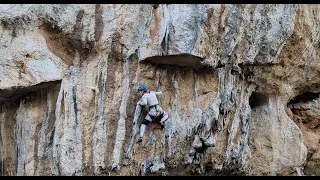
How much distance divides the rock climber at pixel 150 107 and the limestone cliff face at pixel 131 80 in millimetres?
178

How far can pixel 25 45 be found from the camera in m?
11.6

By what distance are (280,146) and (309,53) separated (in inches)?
93.0

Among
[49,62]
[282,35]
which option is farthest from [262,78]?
[49,62]

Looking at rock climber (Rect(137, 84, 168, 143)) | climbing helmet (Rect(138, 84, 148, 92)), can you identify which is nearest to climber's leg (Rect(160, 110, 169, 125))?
rock climber (Rect(137, 84, 168, 143))

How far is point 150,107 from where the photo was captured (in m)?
11.8

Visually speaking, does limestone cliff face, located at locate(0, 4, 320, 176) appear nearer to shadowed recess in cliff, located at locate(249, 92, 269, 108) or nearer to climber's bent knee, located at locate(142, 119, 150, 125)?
climber's bent knee, located at locate(142, 119, 150, 125)

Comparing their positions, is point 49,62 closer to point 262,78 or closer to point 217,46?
point 217,46

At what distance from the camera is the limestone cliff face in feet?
38.1

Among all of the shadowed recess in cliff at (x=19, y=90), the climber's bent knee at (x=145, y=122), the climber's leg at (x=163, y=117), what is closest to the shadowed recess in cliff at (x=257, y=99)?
the climber's leg at (x=163, y=117)

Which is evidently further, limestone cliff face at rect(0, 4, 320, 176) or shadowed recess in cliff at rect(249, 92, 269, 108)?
shadowed recess in cliff at rect(249, 92, 269, 108)

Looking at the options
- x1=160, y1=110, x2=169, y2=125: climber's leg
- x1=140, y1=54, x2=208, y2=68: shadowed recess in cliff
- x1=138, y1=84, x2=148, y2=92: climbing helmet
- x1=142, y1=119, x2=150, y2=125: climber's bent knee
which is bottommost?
x1=142, y1=119, x2=150, y2=125: climber's bent knee

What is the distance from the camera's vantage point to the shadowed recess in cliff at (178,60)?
38.8 feet

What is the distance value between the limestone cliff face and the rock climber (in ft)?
0.58

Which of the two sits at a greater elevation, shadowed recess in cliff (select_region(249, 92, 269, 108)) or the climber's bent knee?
shadowed recess in cliff (select_region(249, 92, 269, 108))
